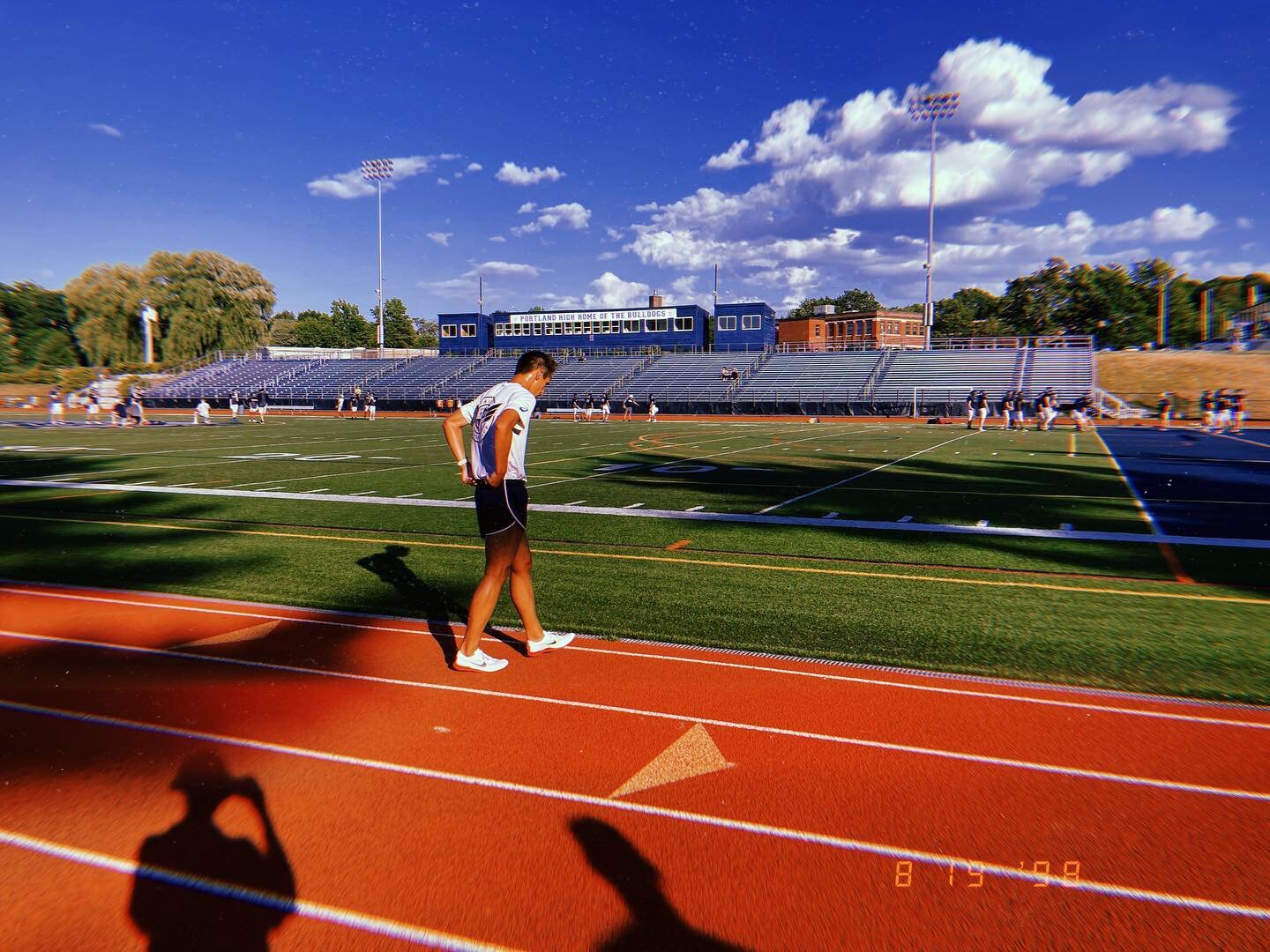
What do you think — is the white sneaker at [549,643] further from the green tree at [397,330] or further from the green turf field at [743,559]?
the green tree at [397,330]

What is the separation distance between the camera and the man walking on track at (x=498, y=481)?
191 inches

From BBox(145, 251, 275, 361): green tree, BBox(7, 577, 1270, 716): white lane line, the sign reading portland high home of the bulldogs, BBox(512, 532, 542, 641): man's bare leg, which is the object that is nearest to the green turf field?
BBox(7, 577, 1270, 716): white lane line

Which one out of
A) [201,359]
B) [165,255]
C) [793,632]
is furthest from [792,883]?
[165,255]

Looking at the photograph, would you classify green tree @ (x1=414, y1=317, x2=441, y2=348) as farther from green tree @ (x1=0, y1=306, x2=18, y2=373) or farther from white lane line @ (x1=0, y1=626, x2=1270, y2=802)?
white lane line @ (x1=0, y1=626, x2=1270, y2=802)

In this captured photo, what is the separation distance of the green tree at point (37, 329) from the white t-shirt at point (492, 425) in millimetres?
97438

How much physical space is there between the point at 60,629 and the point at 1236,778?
8.24 m

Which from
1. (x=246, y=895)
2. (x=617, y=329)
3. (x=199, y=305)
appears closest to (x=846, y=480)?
(x=246, y=895)

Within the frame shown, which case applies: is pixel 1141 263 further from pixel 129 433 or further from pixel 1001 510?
pixel 129 433

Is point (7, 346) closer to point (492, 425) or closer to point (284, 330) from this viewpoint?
point (284, 330)

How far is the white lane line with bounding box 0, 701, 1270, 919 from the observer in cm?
293

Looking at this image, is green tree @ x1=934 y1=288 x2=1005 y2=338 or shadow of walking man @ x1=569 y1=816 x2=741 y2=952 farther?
green tree @ x1=934 y1=288 x2=1005 y2=338
